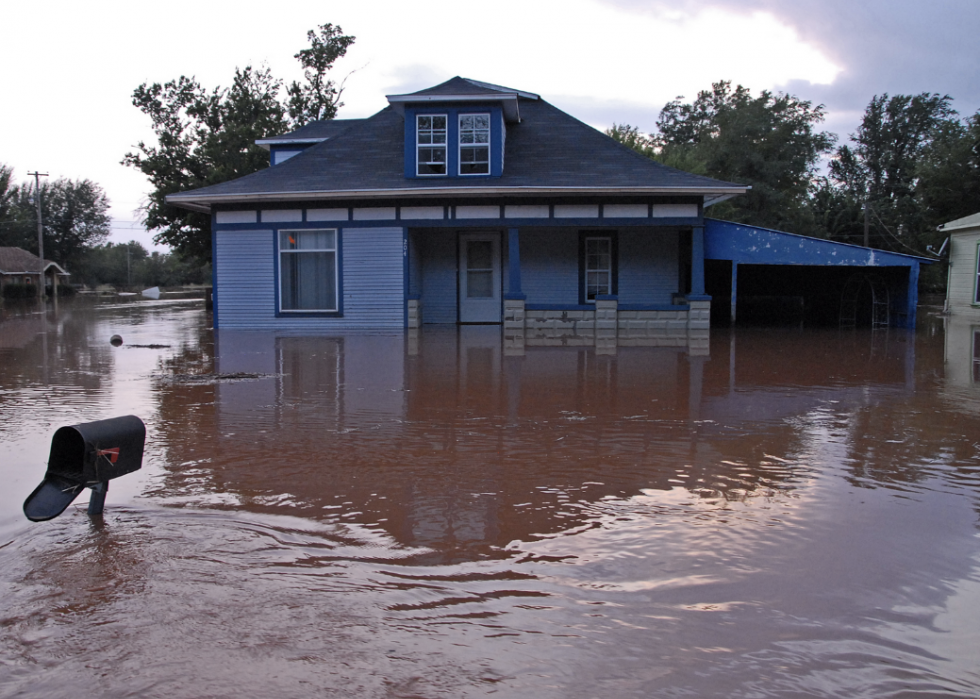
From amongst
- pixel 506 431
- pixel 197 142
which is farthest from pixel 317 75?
pixel 506 431

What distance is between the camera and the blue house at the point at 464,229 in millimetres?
17859

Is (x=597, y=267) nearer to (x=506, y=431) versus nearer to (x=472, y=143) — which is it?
(x=472, y=143)

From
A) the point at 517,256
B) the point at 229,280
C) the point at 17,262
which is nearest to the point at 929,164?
the point at 517,256

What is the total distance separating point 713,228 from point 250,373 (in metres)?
12.7

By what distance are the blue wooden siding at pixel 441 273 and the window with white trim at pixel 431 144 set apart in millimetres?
2206

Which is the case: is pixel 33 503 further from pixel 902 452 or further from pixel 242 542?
pixel 902 452

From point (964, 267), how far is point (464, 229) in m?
17.9

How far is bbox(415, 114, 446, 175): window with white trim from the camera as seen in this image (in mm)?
18750

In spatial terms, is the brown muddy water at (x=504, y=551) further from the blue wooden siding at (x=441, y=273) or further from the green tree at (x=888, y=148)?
the green tree at (x=888, y=148)

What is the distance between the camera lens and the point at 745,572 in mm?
3922

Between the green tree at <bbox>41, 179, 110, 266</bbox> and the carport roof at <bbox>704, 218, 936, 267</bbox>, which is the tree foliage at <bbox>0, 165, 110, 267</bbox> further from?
the carport roof at <bbox>704, 218, 936, 267</bbox>

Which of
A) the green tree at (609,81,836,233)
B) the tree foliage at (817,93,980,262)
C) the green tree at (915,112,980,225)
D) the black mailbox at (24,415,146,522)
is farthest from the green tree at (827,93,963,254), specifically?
the black mailbox at (24,415,146,522)

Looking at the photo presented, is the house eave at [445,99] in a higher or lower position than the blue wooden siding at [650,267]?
higher

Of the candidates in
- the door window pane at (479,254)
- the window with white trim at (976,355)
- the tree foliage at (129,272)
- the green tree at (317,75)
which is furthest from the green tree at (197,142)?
the tree foliage at (129,272)
